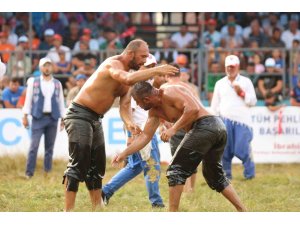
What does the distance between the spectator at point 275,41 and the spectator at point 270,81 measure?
6.46ft

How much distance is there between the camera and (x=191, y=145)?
1059cm

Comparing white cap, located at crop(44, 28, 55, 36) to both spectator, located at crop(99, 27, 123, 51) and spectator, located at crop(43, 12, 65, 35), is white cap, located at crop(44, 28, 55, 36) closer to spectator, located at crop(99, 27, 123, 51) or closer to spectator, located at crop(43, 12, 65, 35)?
spectator, located at crop(43, 12, 65, 35)

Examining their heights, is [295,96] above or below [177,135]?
below

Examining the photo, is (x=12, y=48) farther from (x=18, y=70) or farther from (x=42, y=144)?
(x=42, y=144)

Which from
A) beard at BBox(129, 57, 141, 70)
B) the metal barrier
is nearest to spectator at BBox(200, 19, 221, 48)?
the metal barrier

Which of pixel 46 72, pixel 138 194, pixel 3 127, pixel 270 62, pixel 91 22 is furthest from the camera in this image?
pixel 91 22

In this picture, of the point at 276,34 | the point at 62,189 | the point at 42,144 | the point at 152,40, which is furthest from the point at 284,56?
the point at 62,189

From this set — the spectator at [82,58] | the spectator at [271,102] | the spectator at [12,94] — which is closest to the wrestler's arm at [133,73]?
the spectator at [12,94]

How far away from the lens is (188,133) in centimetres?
1075

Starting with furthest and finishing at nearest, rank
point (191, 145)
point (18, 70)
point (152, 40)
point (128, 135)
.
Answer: point (152, 40) → point (18, 70) → point (128, 135) → point (191, 145)

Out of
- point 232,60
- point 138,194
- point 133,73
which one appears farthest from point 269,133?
point 133,73

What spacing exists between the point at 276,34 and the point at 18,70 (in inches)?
254

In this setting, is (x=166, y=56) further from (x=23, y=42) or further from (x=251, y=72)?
(x=23, y=42)

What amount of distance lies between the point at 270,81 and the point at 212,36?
2771 millimetres
